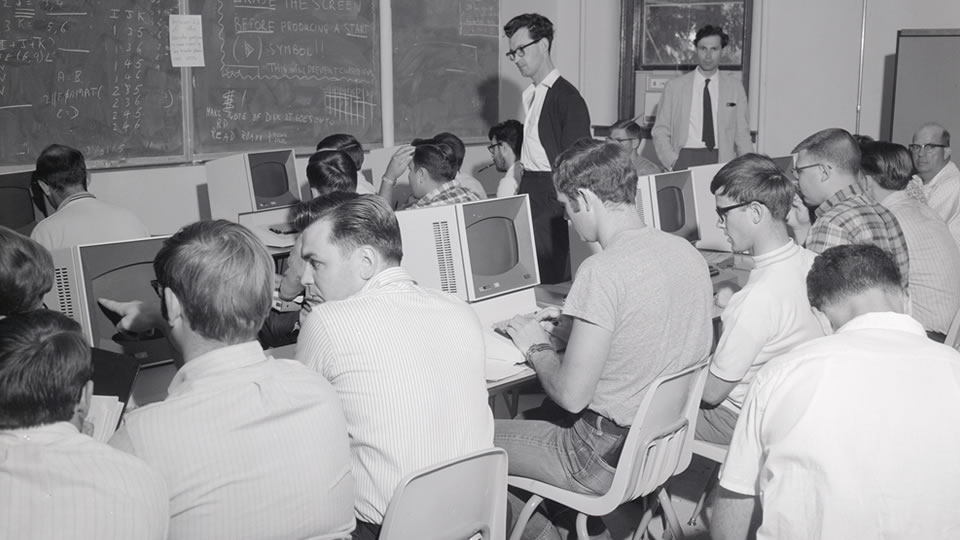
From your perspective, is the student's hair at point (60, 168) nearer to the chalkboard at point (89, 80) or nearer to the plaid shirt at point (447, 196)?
the chalkboard at point (89, 80)

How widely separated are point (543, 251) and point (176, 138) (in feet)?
7.74

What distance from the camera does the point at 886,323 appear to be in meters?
1.76

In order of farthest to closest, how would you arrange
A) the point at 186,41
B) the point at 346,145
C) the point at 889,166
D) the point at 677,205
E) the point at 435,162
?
the point at 186,41 → the point at 346,145 → the point at 677,205 → the point at 435,162 → the point at 889,166

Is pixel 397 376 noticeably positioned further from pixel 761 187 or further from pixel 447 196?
pixel 447 196

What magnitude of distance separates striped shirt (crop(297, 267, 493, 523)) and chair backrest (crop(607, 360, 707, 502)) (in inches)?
19.5

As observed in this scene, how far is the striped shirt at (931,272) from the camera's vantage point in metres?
3.65

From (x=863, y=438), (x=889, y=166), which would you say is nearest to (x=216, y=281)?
(x=863, y=438)

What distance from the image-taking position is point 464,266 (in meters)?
3.35

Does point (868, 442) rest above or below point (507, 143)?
below

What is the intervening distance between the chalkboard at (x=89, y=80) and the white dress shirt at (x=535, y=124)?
2.12 m

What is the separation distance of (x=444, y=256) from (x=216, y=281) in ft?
5.29

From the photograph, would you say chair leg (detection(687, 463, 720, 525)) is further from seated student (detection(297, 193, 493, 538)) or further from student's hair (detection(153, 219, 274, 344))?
student's hair (detection(153, 219, 274, 344))

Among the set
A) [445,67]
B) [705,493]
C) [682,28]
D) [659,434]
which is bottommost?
[705,493]

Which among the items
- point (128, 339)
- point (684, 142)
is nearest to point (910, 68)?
point (684, 142)
